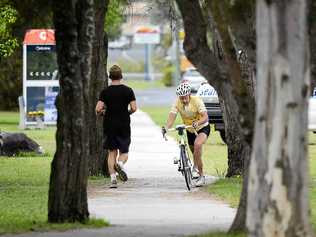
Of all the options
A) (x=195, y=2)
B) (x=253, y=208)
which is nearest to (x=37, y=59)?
(x=195, y=2)

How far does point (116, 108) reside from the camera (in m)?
17.6

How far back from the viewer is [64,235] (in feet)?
37.2

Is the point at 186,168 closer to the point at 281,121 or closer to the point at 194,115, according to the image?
the point at 194,115

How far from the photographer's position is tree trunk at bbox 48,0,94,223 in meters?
12.1

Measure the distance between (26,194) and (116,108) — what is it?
215cm

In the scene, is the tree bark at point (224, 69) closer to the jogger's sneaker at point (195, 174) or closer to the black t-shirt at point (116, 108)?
the black t-shirt at point (116, 108)

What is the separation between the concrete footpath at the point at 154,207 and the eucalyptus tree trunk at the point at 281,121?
134 inches

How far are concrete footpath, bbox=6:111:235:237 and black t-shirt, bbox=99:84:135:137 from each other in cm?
101

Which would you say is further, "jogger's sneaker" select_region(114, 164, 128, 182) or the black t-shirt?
"jogger's sneaker" select_region(114, 164, 128, 182)

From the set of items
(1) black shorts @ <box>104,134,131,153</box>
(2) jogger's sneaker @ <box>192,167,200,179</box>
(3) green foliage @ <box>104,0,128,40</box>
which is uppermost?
(3) green foliage @ <box>104,0,128,40</box>

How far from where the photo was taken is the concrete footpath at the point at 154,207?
12.2 metres

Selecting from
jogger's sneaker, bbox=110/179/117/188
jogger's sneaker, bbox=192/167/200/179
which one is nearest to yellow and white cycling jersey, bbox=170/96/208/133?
jogger's sneaker, bbox=192/167/200/179

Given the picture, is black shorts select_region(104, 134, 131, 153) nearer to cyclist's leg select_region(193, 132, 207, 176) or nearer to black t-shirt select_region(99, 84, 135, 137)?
black t-shirt select_region(99, 84, 135, 137)

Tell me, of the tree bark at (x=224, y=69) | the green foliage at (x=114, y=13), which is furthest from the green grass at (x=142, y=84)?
the tree bark at (x=224, y=69)
